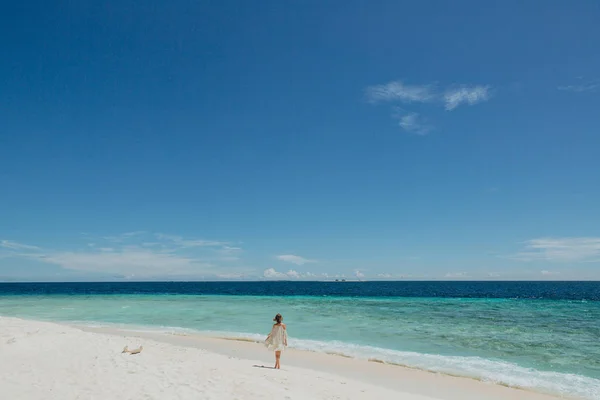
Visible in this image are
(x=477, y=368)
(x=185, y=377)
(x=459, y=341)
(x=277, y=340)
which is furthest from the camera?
(x=459, y=341)

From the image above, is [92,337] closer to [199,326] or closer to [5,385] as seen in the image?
[5,385]

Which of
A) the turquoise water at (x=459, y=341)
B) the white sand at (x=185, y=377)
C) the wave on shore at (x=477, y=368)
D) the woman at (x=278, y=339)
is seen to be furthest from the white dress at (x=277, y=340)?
the turquoise water at (x=459, y=341)

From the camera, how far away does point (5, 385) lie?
25.8ft

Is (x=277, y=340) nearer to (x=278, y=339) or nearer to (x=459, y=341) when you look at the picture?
(x=278, y=339)

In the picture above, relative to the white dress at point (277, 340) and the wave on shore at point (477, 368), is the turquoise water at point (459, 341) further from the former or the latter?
the white dress at point (277, 340)

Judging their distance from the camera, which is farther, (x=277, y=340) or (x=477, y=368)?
(x=477, y=368)

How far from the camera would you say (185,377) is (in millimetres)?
8914

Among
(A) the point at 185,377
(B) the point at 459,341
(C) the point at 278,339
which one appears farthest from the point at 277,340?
(B) the point at 459,341

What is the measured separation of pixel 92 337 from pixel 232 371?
25.8 ft

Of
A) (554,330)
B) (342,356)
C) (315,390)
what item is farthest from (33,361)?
(554,330)

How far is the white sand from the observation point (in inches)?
308

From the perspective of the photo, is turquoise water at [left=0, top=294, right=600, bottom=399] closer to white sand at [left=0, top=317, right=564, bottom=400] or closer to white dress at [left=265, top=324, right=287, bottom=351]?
white sand at [left=0, top=317, right=564, bottom=400]

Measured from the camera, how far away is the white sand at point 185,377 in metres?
7.82

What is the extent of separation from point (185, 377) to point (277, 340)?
A: 3200 mm
